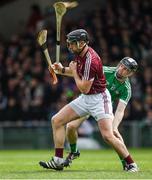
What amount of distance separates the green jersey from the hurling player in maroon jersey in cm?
95

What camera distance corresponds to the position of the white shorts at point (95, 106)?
512 inches

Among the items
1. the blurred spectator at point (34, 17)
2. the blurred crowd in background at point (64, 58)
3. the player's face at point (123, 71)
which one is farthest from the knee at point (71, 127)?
the blurred spectator at point (34, 17)

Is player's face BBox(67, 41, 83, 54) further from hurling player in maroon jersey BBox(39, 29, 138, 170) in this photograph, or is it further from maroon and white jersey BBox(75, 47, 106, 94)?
maroon and white jersey BBox(75, 47, 106, 94)

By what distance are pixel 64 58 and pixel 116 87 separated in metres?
11.8

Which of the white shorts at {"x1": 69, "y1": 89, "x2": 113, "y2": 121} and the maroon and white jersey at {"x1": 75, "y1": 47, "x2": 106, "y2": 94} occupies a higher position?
the maroon and white jersey at {"x1": 75, "y1": 47, "x2": 106, "y2": 94}

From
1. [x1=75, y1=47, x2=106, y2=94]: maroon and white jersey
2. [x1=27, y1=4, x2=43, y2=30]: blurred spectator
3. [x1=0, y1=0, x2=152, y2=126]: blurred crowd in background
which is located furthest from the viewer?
[x1=27, y1=4, x2=43, y2=30]: blurred spectator

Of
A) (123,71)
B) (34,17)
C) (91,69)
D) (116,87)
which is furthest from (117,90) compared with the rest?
(34,17)

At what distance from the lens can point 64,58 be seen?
25.9 metres

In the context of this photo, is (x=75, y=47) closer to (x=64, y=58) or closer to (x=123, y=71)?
(x=123, y=71)

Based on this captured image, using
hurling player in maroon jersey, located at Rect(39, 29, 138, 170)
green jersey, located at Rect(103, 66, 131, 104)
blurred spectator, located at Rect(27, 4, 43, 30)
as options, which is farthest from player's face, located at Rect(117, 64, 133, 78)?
blurred spectator, located at Rect(27, 4, 43, 30)

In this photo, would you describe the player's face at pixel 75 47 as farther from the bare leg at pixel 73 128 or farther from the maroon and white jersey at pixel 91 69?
the bare leg at pixel 73 128

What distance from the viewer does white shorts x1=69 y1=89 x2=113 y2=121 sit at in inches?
512

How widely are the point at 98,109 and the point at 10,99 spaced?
11778 mm

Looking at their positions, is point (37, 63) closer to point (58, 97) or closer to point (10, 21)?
point (58, 97)
